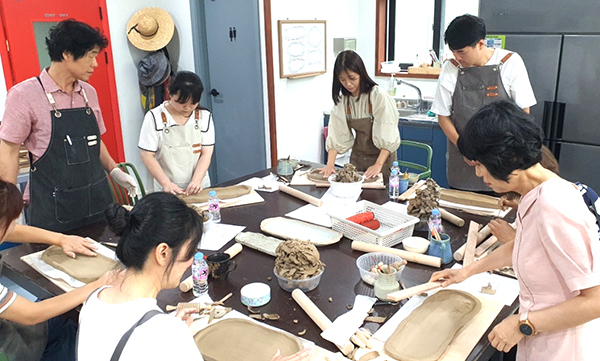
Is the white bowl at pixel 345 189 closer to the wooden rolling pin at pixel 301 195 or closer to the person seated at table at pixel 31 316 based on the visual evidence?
the wooden rolling pin at pixel 301 195

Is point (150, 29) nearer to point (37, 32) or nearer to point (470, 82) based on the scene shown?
point (37, 32)

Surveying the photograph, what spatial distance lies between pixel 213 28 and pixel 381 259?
141 inches

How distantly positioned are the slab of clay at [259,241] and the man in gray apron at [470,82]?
1.25 meters

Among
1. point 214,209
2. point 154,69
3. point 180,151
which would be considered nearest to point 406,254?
point 214,209

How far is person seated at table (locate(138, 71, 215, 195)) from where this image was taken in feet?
9.02

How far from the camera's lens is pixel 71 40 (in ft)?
7.42

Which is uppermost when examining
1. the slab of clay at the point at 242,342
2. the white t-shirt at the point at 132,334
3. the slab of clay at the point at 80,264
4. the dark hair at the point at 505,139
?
the dark hair at the point at 505,139

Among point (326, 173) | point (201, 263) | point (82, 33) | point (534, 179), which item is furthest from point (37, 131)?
point (534, 179)

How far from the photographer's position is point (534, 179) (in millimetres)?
1353

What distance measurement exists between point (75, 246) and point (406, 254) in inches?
53.8

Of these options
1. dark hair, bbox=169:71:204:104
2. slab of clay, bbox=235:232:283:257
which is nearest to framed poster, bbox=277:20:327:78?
dark hair, bbox=169:71:204:104

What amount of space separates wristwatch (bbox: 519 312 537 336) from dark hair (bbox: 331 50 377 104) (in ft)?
6.27

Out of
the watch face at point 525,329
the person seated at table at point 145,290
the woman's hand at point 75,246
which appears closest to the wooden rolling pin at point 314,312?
the person seated at table at point 145,290

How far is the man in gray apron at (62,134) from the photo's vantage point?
229 centimetres
